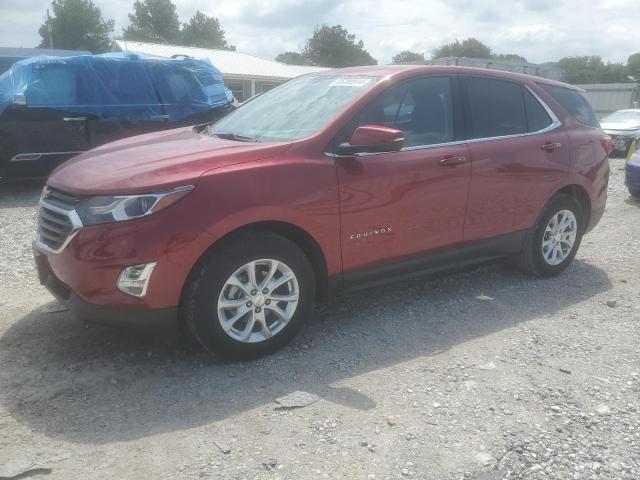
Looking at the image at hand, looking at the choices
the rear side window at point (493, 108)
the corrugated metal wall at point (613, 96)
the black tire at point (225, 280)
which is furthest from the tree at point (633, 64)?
the black tire at point (225, 280)

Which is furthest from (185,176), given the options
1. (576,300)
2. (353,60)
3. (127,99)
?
(353,60)

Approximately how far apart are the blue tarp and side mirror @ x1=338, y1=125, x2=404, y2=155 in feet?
19.2

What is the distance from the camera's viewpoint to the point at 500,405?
3.00 m

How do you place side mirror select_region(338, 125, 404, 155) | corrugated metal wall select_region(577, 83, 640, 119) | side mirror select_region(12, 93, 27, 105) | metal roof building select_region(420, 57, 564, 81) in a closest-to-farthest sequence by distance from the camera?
1. side mirror select_region(338, 125, 404, 155)
2. side mirror select_region(12, 93, 27, 105)
3. metal roof building select_region(420, 57, 564, 81)
4. corrugated metal wall select_region(577, 83, 640, 119)

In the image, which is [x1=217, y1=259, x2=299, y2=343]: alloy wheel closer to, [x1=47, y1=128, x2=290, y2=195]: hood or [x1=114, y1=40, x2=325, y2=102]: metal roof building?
[x1=47, y1=128, x2=290, y2=195]: hood

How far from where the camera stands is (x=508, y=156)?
4.34 meters

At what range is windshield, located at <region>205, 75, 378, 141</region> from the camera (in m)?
3.68

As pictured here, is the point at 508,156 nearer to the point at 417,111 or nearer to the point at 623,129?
the point at 417,111

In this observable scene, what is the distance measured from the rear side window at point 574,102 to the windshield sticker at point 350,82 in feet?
6.29

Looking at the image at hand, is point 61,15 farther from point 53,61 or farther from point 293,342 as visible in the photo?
point 293,342

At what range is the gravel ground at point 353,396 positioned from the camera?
2520mm

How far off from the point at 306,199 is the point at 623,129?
15583 millimetres

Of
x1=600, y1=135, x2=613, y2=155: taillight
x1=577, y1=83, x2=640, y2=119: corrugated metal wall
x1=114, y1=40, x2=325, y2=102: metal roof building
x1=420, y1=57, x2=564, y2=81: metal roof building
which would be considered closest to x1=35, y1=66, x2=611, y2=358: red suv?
x1=600, y1=135, x2=613, y2=155: taillight

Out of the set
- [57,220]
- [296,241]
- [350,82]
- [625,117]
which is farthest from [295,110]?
[625,117]
